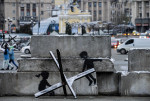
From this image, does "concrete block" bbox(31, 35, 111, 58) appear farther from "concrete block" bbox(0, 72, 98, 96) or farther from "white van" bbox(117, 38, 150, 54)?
"white van" bbox(117, 38, 150, 54)

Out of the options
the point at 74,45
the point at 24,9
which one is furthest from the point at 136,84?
the point at 24,9

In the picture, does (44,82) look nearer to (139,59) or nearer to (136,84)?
(136,84)

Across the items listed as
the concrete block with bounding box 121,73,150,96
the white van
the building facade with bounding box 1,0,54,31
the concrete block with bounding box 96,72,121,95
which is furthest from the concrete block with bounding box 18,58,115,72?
the building facade with bounding box 1,0,54,31

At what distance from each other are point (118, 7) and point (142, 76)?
151 meters

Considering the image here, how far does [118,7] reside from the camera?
160125 mm

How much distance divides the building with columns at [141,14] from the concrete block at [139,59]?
10786 centimetres

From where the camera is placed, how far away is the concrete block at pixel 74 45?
10680 mm

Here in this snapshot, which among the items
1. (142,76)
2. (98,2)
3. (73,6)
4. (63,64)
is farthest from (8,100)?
(98,2)

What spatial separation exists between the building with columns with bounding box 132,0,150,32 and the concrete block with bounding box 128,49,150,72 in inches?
4246

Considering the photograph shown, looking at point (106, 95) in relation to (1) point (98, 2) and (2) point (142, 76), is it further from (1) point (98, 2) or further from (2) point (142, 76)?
(1) point (98, 2)

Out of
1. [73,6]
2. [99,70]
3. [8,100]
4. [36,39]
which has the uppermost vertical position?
[73,6]

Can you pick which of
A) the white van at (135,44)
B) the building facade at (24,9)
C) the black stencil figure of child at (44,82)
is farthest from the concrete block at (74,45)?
the building facade at (24,9)

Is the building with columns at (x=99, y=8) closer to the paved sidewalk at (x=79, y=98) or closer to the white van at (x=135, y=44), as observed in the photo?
the white van at (x=135, y=44)

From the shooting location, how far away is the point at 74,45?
1070 cm
